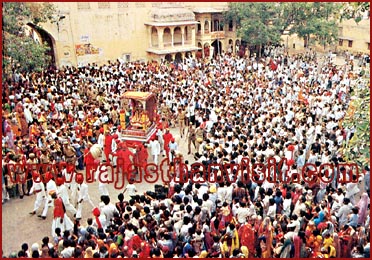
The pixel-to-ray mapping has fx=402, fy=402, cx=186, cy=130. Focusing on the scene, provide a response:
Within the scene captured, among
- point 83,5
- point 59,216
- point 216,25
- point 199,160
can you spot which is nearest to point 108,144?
point 199,160

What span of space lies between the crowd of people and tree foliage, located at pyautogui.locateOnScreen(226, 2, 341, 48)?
8028mm

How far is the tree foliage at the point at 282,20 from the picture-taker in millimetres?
26125

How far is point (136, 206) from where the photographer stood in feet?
24.0

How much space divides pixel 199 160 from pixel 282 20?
19.6 m

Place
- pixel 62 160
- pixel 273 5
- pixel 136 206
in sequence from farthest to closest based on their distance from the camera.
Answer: pixel 273 5, pixel 62 160, pixel 136 206

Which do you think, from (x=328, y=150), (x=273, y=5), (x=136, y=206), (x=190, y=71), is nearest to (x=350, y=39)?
(x=273, y=5)

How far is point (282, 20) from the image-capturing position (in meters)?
26.7

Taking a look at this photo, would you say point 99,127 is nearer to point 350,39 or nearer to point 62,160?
point 62,160

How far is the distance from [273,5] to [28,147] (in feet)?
67.9

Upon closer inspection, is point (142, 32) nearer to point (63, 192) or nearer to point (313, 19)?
point (313, 19)

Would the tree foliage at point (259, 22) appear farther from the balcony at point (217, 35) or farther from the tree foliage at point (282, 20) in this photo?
the balcony at point (217, 35)

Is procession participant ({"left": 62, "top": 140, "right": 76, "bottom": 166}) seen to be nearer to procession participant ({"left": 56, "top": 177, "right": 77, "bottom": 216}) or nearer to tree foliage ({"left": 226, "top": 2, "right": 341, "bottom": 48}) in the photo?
procession participant ({"left": 56, "top": 177, "right": 77, "bottom": 216})

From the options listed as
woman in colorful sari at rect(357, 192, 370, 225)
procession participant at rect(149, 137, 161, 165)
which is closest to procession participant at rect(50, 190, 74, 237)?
procession participant at rect(149, 137, 161, 165)

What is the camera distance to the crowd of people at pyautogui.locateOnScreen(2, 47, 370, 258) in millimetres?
6625
